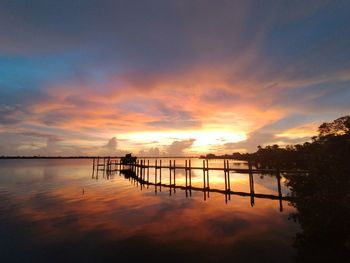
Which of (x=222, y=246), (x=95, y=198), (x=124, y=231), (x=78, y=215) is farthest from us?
(x=95, y=198)

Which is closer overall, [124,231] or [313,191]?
[313,191]

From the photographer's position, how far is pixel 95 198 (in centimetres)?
2541

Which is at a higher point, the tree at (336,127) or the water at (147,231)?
the tree at (336,127)

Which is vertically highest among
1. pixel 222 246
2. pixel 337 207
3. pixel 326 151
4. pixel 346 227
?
pixel 326 151

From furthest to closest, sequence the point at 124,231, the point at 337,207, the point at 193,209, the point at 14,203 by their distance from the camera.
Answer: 1. the point at 14,203
2. the point at 193,209
3. the point at 124,231
4. the point at 337,207

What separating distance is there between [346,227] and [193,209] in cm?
1118

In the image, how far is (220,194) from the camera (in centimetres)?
2652

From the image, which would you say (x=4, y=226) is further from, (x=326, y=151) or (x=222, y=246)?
(x=326, y=151)

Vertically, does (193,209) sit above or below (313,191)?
below

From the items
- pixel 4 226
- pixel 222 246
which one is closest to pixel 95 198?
pixel 4 226

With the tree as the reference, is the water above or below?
below

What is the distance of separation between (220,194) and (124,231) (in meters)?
14.6

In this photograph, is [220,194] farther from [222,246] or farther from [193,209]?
[222,246]

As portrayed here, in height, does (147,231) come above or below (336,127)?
below
